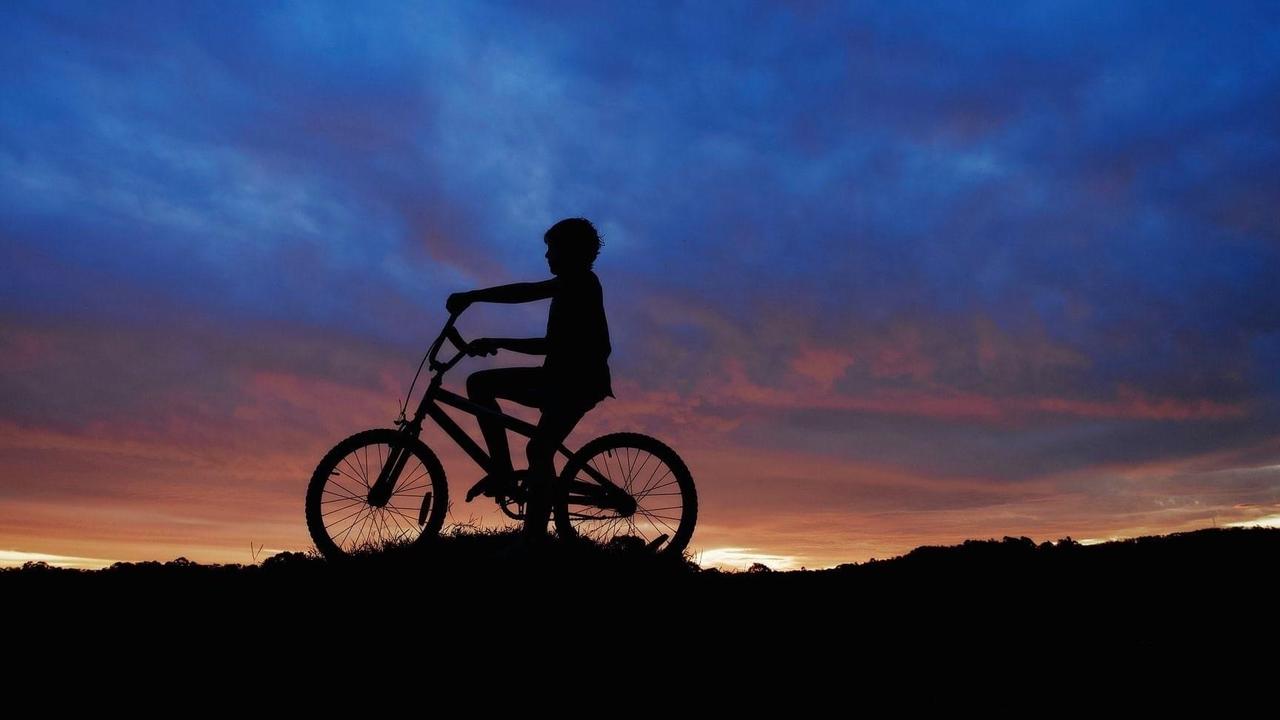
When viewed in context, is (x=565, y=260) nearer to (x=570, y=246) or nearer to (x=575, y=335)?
(x=570, y=246)

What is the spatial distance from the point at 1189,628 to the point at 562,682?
522 centimetres

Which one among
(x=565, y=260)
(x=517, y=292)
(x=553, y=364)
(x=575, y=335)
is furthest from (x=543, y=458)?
(x=565, y=260)

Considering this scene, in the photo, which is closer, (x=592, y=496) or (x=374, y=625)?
(x=374, y=625)

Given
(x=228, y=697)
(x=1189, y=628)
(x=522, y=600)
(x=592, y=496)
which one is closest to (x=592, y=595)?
(x=522, y=600)

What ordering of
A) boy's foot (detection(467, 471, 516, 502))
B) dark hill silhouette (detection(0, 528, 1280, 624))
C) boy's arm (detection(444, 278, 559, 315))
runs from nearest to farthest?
dark hill silhouette (detection(0, 528, 1280, 624)), boy's arm (detection(444, 278, 559, 315)), boy's foot (detection(467, 471, 516, 502))

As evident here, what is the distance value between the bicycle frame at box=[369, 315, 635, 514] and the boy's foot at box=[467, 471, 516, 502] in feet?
Result: 0.52

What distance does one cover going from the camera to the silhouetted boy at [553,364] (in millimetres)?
8742

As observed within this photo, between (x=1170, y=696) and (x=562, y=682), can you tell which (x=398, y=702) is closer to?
(x=562, y=682)

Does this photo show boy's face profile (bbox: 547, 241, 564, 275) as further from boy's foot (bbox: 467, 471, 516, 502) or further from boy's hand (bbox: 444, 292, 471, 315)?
boy's foot (bbox: 467, 471, 516, 502)

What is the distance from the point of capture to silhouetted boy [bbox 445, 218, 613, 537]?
28.7ft

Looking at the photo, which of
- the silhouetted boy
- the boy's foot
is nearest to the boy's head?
the silhouetted boy

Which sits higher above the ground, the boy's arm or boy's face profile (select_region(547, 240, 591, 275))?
boy's face profile (select_region(547, 240, 591, 275))

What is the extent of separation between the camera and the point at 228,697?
18.5ft

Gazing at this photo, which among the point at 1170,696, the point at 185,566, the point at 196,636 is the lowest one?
the point at 1170,696
